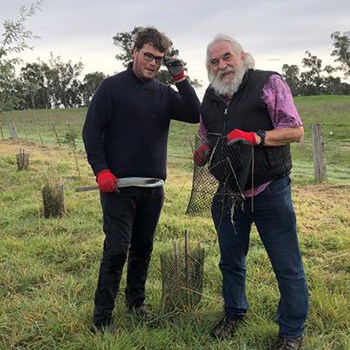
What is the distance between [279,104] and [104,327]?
6.59 ft

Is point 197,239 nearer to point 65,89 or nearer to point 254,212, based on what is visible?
point 254,212

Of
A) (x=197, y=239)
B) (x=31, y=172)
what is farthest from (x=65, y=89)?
(x=197, y=239)

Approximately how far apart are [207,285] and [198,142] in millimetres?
1542

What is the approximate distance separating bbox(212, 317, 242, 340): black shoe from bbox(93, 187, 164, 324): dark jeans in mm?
796

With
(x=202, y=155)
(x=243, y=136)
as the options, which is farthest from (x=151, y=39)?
(x=243, y=136)

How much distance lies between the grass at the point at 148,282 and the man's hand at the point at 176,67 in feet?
5.85

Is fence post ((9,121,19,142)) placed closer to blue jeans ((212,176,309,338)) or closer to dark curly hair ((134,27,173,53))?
dark curly hair ((134,27,173,53))

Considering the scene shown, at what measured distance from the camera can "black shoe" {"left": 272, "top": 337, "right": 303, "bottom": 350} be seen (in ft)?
9.94

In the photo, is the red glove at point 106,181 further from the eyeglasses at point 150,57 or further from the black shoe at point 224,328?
the black shoe at point 224,328

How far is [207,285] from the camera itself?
13.6 feet


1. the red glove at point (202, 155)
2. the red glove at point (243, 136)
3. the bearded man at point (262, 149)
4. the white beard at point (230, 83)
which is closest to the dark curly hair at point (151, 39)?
the bearded man at point (262, 149)

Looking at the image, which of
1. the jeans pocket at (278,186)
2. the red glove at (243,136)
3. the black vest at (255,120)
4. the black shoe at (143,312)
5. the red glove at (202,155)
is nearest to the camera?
the red glove at (243,136)

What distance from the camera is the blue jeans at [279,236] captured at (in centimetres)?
297

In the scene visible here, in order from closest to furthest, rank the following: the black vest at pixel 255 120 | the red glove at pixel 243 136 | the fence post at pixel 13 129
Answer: the red glove at pixel 243 136 < the black vest at pixel 255 120 < the fence post at pixel 13 129
